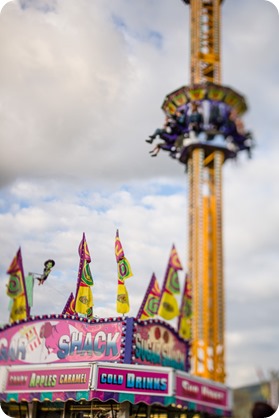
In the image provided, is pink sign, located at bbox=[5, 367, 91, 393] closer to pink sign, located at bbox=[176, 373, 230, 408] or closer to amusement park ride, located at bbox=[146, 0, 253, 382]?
pink sign, located at bbox=[176, 373, 230, 408]

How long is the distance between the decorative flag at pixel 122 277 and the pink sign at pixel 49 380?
2.09 meters

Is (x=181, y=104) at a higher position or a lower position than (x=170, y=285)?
higher

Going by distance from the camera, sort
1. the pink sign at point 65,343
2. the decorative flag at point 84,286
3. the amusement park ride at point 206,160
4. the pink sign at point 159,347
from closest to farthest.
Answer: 1. the decorative flag at point 84,286
2. the pink sign at point 65,343
3. the pink sign at point 159,347
4. the amusement park ride at point 206,160

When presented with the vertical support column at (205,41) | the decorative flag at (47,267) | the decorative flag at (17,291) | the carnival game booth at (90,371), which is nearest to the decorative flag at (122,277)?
the carnival game booth at (90,371)

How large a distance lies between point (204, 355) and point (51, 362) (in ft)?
25.3

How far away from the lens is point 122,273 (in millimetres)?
12977

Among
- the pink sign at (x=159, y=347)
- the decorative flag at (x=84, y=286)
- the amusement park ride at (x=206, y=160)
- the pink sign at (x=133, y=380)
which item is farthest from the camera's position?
the amusement park ride at (x=206, y=160)

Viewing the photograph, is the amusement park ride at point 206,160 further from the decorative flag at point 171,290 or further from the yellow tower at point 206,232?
the decorative flag at point 171,290

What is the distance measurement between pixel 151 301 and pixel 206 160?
26.6 feet

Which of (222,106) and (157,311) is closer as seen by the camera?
(157,311)

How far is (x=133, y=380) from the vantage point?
11.7 metres

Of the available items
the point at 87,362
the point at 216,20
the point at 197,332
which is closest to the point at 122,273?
the point at 87,362

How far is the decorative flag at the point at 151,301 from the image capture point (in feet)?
48.8

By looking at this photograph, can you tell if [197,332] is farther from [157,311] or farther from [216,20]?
[216,20]
